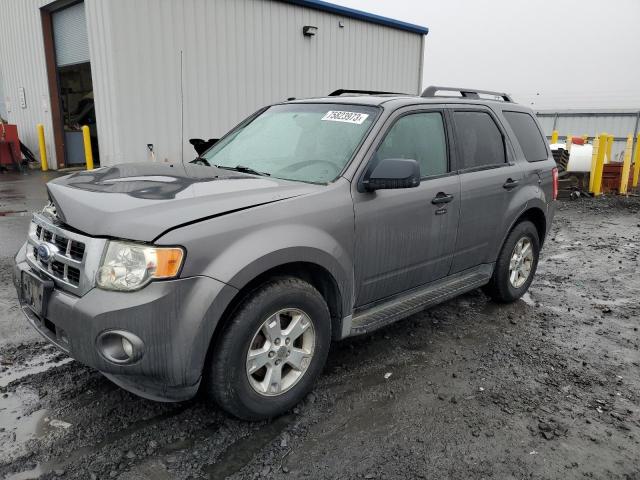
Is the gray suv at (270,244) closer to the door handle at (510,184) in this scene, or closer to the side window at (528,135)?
the door handle at (510,184)

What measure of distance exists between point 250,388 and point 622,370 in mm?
2596

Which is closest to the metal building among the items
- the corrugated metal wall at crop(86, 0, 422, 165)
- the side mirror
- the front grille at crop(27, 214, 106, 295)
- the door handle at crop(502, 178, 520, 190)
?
the corrugated metal wall at crop(86, 0, 422, 165)

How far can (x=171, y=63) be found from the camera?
10438mm

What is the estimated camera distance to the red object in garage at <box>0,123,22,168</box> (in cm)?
1345

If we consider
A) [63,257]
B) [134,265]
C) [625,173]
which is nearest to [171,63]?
[63,257]

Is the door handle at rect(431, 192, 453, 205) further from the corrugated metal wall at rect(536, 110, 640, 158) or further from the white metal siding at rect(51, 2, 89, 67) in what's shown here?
the corrugated metal wall at rect(536, 110, 640, 158)

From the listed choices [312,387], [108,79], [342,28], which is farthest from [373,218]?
[342,28]

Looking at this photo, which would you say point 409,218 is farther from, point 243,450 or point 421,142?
point 243,450

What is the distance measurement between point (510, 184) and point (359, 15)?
11096 millimetres

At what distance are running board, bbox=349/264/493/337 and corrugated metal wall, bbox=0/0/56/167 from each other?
1291 cm

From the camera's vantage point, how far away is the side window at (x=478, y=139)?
12.9 ft

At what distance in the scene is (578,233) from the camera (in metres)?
7.99

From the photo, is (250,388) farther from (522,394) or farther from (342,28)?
(342,28)

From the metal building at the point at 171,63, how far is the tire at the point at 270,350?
5595 millimetres
